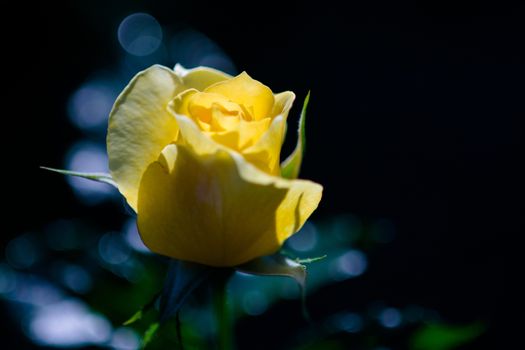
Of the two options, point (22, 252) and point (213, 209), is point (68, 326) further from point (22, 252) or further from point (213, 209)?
point (213, 209)

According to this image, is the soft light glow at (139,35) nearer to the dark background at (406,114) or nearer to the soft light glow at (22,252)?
the dark background at (406,114)

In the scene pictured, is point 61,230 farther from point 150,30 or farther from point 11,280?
point 150,30

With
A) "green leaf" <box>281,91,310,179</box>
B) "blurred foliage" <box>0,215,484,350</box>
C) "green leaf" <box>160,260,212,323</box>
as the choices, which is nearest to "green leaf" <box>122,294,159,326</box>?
"green leaf" <box>160,260,212,323</box>

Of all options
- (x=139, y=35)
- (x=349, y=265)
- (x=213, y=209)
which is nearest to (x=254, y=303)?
(x=349, y=265)

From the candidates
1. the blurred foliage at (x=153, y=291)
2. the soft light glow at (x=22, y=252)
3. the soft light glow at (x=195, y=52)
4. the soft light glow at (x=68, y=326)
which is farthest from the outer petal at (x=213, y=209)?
the soft light glow at (x=195, y=52)

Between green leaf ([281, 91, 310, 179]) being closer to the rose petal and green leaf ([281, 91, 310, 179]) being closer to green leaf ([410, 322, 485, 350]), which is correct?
the rose petal

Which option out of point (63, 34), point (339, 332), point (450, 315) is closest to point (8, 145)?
point (63, 34)
